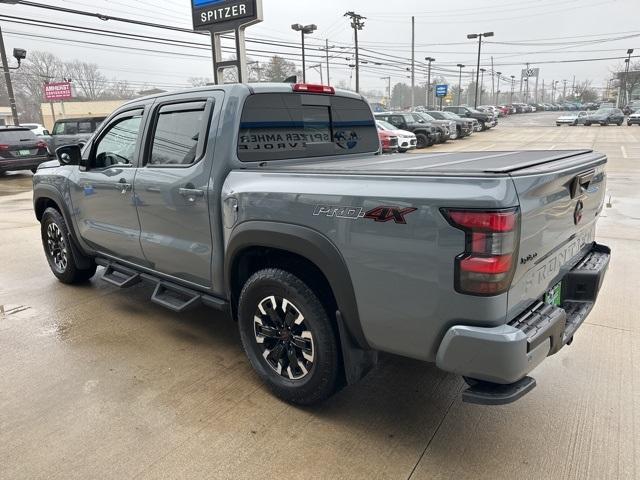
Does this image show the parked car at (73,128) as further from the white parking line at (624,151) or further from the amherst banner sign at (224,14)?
the white parking line at (624,151)

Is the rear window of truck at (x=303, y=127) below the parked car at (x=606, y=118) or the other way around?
the other way around

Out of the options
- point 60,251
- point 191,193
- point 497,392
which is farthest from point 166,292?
point 497,392

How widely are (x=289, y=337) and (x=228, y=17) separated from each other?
11726 mm

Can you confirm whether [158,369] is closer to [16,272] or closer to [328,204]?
[328,204]

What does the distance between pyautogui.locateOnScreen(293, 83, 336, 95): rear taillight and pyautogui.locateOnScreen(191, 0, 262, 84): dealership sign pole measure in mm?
8564

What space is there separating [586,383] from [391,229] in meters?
1.92

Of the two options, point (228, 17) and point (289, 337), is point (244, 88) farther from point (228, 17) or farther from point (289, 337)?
point (228, 17)

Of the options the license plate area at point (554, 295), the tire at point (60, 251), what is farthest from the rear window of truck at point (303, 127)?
the tire at point (60, 251)

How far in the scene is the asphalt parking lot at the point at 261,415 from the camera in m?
2.46

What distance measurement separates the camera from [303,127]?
3.77 m

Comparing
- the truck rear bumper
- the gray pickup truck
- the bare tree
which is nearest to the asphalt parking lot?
the gray pickup truck

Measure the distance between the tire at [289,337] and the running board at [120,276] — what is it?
1.52m

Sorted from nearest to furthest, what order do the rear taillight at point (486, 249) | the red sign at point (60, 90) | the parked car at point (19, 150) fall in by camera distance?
1. the rear taillight at point (486, 249)
2. the parked car at point (19, 150)
3. the red sign at point (60, 90)

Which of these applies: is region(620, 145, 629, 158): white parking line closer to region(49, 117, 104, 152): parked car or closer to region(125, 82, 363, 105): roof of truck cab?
region(125, 82, 363, 105): roof of truck cab
